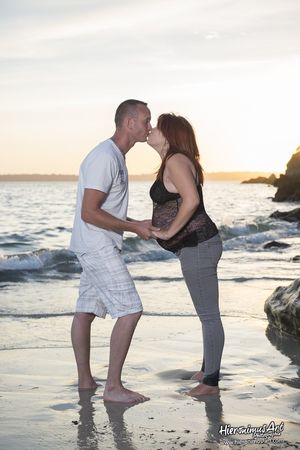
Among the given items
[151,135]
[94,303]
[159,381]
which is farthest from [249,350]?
[151,135]

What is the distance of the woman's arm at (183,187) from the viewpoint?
203 inches

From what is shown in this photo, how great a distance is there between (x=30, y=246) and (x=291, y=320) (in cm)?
1651

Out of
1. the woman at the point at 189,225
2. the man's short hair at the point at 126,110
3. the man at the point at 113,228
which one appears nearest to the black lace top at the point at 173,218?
the woman at the point at 189,225

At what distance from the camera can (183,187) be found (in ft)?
16.9

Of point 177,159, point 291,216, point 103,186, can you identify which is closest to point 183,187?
point 177,159

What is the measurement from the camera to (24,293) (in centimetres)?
1214

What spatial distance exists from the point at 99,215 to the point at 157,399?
1318mm

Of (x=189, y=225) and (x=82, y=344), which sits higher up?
(x=189, y=225)

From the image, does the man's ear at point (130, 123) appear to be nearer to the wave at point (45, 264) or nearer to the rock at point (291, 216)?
the wave at point (45, 264)

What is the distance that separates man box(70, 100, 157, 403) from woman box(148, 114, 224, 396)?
0.15 m

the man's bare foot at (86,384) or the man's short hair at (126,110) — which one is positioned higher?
the man's short hair at (126,110)

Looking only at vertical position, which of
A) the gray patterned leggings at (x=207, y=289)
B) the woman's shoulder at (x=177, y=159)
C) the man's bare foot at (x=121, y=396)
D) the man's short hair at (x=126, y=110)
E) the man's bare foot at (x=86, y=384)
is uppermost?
the man's short hair at (x=126, y=110)

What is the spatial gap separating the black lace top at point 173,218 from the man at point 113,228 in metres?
0.13

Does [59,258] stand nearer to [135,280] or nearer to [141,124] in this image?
[135,280]
